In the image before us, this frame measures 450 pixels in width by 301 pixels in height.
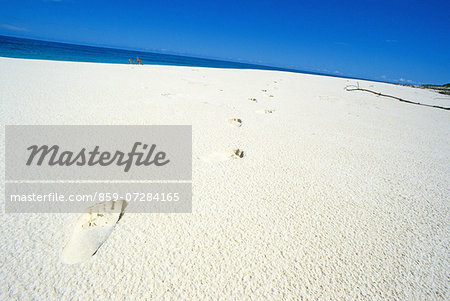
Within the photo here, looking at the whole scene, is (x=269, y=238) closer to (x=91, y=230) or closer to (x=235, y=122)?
(x=91, y=230)

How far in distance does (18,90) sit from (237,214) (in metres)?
2.64

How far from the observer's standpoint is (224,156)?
1.27 meters

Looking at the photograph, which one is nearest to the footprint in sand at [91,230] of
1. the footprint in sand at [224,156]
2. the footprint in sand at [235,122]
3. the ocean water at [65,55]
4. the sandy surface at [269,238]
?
the sandy surface at [269,238]

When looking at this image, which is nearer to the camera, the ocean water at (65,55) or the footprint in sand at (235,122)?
the footprint in sand at (235,122)

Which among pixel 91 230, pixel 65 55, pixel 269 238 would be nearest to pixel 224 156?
pixel 269 238

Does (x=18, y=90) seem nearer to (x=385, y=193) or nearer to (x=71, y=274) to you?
(x=71, y=274)

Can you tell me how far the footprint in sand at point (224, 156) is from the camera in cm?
123

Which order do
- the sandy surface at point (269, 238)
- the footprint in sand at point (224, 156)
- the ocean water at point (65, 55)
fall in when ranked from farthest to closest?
the ocean water at point (65, 55)
the footprint in sand at point (224, 156)
the sandy surface at point (269, 238)

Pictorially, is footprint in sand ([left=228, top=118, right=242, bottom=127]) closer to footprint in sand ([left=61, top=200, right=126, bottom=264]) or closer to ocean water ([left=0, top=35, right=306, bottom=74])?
footprint in sand ([left=61, top=200, right=126, bottom=264])

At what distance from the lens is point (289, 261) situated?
0.65 metres

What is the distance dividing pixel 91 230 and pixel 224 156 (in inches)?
29.6

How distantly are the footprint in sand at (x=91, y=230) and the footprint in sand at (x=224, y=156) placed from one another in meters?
0.52

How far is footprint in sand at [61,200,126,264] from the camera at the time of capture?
0.62 m

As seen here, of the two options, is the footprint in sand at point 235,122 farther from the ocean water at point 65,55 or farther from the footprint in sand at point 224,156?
the ocean water at point 65,55
